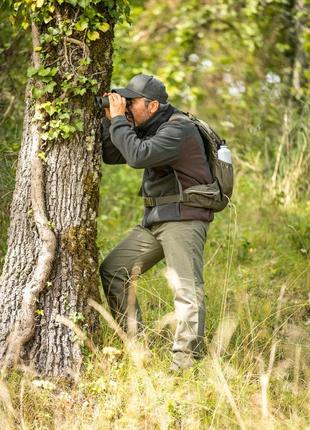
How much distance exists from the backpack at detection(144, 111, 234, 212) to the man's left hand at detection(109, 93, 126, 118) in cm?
32

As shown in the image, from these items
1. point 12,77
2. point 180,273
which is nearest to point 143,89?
point 180,273

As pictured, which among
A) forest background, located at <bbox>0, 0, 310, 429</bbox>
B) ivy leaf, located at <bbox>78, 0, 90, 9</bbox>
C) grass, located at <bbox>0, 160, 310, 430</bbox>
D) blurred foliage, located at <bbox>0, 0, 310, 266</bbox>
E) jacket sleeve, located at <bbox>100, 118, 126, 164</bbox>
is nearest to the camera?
grass, located at <bbox>0, 160, 310, 430</bbox>

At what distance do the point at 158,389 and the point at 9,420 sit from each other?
826 mm

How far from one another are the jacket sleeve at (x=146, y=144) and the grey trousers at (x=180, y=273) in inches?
17.5

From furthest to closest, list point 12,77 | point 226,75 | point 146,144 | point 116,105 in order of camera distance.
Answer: point 226,75 → point 12,77 → point 116,105 → point 146,144

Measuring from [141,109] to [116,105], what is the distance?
23 centimetres

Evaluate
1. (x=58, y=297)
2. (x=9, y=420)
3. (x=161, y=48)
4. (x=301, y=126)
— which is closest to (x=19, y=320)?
(x=58, y=297)

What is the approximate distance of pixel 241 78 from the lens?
11750 mm

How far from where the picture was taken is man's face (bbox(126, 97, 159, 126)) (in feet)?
14.8

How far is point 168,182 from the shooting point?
178 inches

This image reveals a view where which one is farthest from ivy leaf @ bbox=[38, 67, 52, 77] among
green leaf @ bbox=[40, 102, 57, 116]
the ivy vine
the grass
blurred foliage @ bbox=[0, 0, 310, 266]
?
blurred foliage @ bbox=[0, 0, 310, 266]

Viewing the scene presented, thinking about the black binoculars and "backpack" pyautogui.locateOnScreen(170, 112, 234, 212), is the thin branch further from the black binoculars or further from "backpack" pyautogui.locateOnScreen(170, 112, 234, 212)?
"backpack" pyautogui.locateOnScreen(170, 112, 234, 212)

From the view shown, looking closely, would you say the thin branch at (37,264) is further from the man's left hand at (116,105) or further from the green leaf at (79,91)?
the man's left hand at (116,105)

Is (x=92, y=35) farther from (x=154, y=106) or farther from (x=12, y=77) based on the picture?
(x=12, y=77)
